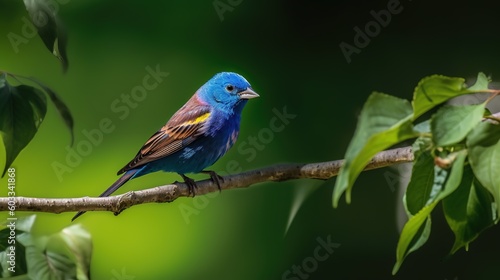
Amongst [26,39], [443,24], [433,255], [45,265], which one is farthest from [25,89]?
[443,24]

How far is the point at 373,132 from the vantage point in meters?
0.70

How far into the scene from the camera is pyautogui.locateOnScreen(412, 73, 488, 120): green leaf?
745 millimetres

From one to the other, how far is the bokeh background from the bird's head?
0.29 m

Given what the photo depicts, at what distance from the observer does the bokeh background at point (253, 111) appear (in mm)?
2529

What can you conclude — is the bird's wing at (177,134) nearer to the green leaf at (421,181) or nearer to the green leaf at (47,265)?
the green leaf at (47,265)

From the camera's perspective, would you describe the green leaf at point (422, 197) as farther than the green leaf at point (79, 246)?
No

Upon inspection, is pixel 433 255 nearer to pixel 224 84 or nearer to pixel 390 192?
pixel 390 192

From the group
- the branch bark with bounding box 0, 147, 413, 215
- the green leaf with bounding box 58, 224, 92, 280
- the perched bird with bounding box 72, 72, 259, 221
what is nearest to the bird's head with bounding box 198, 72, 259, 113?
the perched bird with bounding box 72, 72, 259, 221

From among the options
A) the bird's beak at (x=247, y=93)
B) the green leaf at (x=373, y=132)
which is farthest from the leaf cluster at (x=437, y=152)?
the bird's beak at (x=247, y=93)

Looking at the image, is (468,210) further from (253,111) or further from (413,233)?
(253,111)

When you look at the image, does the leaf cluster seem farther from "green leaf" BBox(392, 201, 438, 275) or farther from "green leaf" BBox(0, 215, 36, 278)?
"green leaf" BBox(0, 215, 36, 278)

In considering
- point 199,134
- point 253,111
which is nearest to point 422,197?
point 199,134

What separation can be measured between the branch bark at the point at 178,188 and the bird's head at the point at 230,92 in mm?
665

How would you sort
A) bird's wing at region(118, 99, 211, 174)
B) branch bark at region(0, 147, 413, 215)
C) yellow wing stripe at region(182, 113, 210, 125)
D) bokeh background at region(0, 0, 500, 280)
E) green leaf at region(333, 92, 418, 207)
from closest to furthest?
1. green leaf at region(333, 92, 418, 207)
2. branch bark at region(0, 147, 413, 215)
3. bird's wing at region(118, 99, 211, 174)
4. yellow wing stripe at region(182, 113, 210, 125)
5. bokeh background at region(0, 0, 500, 280)
